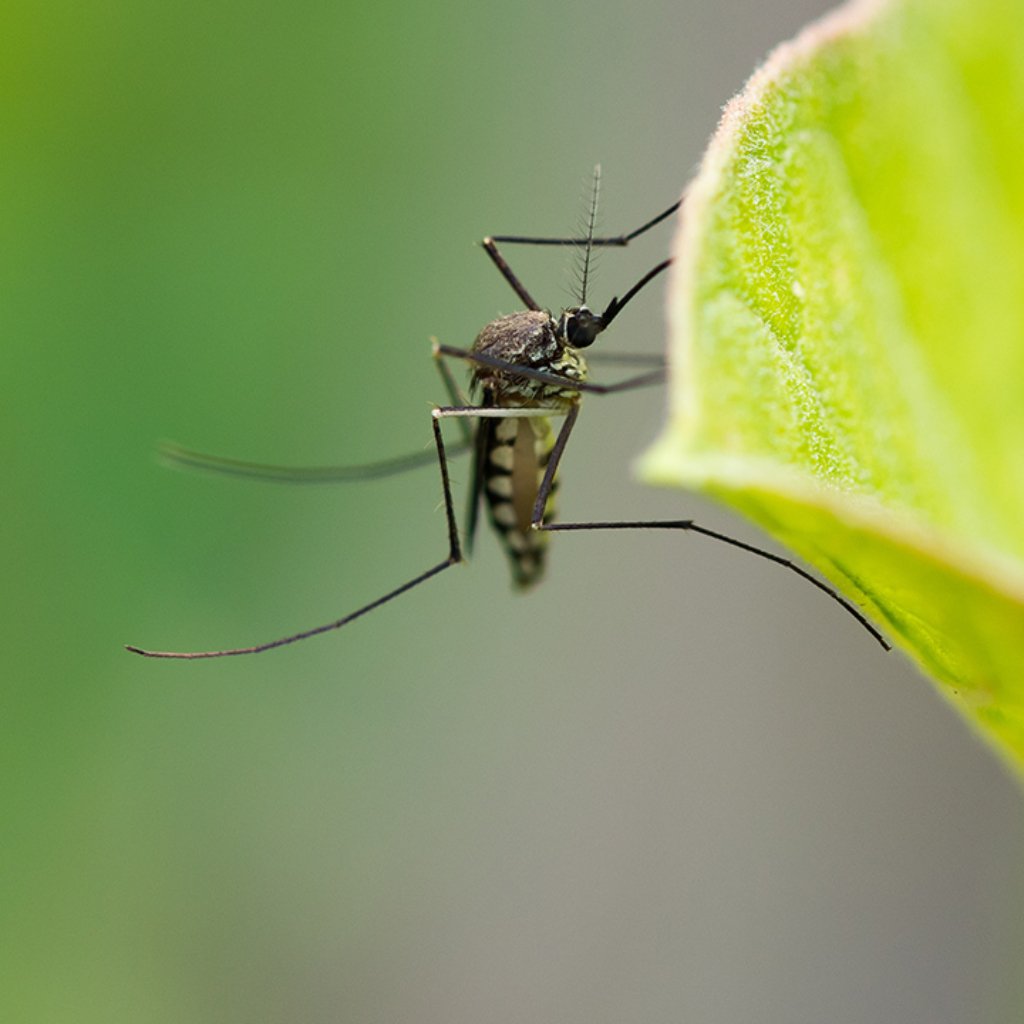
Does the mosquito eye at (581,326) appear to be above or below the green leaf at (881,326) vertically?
below

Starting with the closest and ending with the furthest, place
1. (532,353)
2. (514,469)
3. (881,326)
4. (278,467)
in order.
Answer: (881,326) < (532,353) < (514,469) < (278,467)

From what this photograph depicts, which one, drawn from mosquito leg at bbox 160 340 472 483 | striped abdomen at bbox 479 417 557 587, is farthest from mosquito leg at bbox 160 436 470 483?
striped abdomen at bbox 479 417 557 587

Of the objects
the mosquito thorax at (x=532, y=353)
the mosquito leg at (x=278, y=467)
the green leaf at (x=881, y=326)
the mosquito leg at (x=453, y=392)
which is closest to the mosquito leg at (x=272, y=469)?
the mosquito leg at (x=278, y=467)

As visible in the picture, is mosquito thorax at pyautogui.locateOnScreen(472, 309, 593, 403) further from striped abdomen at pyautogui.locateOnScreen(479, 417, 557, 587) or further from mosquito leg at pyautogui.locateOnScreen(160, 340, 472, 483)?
mosquito leg at pyautogui.locateOnScreen(160, 340, 472, 483)

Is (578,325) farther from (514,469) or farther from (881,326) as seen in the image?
(881,326)

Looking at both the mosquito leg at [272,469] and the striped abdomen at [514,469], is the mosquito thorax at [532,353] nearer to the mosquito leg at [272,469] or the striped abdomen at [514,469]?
the striped abdomen at [514,469]

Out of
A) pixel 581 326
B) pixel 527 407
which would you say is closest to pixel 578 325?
pixel 581 326
